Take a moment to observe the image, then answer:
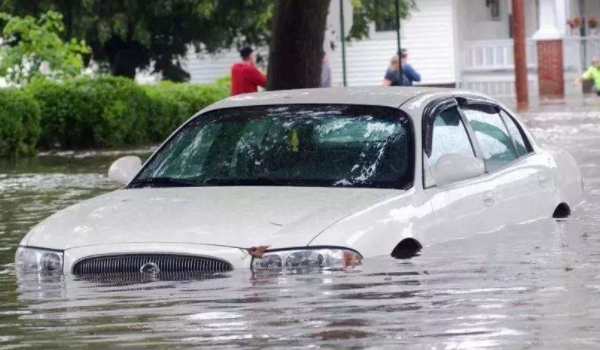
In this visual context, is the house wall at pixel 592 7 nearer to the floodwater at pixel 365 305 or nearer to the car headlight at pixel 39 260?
the floodwater at pixel 365 305

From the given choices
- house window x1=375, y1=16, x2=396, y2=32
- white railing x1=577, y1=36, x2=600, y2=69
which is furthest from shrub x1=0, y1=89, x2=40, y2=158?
white railing x1=577, y1=36, x2=600, y2=69

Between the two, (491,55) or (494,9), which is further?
(494,9)

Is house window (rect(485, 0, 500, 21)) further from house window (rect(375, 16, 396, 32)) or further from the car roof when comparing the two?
the car roof

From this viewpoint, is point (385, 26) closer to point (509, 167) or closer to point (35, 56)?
point (35, 56)

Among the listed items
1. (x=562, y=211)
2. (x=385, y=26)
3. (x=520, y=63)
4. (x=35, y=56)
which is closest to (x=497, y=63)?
(x=385, y=26)

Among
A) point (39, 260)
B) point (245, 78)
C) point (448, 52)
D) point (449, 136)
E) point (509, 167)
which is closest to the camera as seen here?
point (39, 260)

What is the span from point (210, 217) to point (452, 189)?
64.1 inches

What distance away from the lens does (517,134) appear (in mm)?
11031

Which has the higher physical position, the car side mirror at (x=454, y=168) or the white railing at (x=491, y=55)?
the car side mirror at (x=454, y=168)

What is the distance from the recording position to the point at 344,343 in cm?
664

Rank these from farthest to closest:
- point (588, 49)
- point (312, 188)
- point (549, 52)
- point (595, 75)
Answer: point (588, 49)
point (549, 52)
point (595, 75)
point (312, 188)

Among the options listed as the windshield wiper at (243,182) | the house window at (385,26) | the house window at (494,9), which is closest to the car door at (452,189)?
the windshield wiper at (243,182)

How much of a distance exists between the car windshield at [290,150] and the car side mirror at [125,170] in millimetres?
105

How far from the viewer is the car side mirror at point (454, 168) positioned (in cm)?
937
